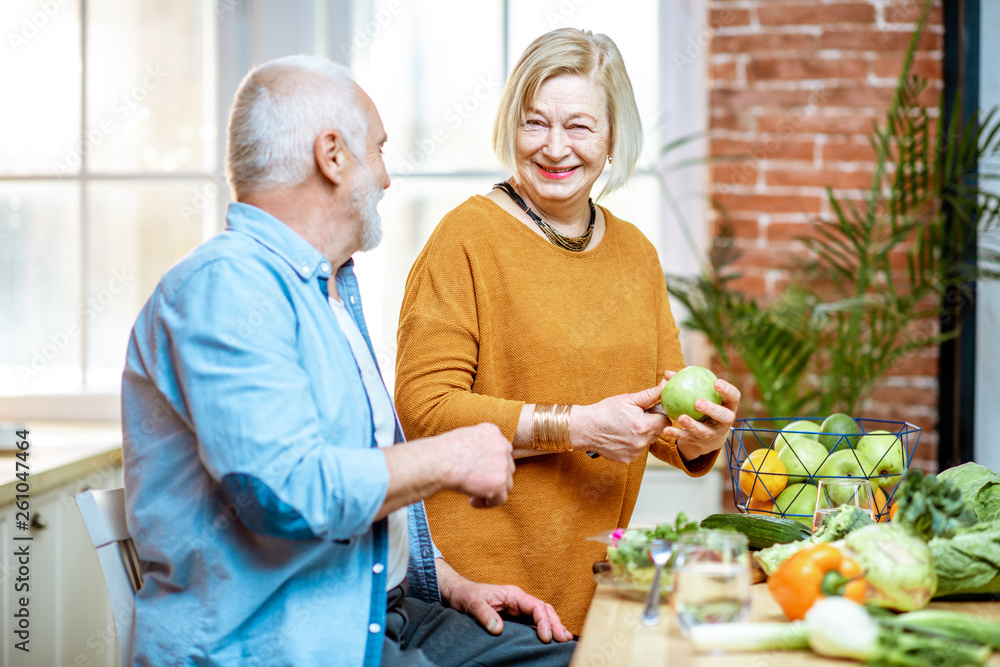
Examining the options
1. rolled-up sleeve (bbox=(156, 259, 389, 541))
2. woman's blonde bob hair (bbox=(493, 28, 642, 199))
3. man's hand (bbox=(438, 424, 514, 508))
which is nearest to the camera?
rolled-up sleeve (bbox=(156, 259, 389, 541))

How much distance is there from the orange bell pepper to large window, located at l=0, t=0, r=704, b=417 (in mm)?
2023

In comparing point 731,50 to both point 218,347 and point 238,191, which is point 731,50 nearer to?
point 238,191

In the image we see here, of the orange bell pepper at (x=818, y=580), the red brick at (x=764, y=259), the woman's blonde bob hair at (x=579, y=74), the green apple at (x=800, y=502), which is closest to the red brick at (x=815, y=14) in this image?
the red brick at (x=764, y=259)

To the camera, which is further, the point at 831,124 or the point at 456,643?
the point at 831,124

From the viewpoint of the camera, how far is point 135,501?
1.14 meters

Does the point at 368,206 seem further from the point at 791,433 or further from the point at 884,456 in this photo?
the point at 884,456

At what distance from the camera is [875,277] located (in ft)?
8.77

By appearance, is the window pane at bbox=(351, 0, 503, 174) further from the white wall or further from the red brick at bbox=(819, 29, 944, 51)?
the white wall

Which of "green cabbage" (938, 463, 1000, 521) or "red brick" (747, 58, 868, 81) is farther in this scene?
"red brick" (747, 58, 868, 81)

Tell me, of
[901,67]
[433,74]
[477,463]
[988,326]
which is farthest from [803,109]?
[477,463]

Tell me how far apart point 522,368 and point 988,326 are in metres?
1.71

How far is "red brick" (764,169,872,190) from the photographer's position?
8.94ft

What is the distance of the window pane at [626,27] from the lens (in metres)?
2.90

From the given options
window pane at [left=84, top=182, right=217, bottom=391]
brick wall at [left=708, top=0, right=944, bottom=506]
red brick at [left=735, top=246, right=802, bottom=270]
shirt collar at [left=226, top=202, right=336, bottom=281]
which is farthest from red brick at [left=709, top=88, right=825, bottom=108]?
shirt collar at [left=226, top=202, right=336, bottom=281]
